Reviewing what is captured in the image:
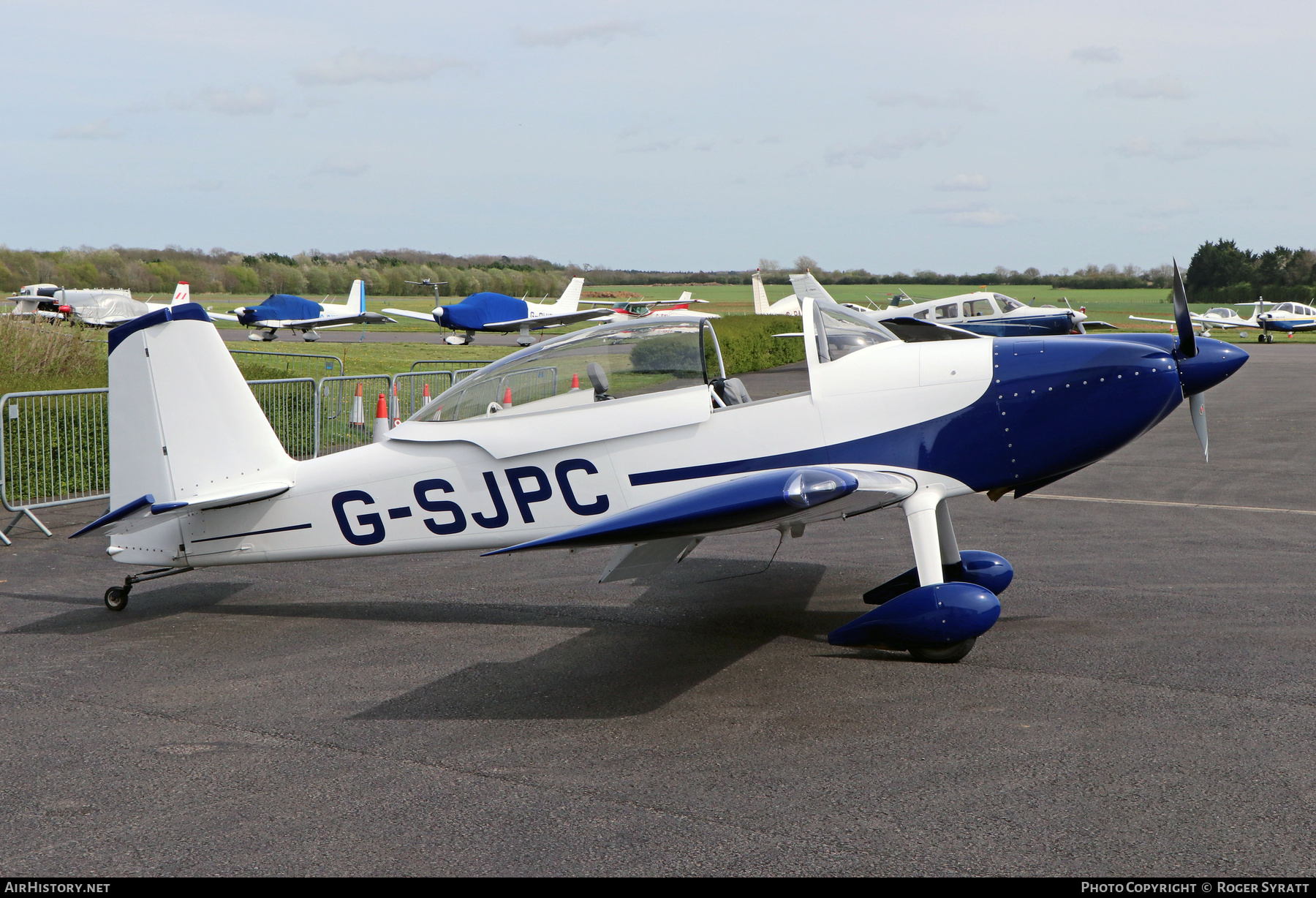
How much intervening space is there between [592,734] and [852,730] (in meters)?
1.11

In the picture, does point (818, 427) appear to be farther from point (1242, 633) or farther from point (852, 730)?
point (1242, 633)

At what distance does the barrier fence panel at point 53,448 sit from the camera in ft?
30.9

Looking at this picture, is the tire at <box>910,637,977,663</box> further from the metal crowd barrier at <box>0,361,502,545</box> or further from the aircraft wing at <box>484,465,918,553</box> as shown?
the metal crowd barrier at <box>0,361,502,545</box>

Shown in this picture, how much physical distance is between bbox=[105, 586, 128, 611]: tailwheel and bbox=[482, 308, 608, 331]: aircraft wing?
36.3m

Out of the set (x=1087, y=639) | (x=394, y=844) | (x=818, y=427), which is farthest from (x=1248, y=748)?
(x=394, y=844)

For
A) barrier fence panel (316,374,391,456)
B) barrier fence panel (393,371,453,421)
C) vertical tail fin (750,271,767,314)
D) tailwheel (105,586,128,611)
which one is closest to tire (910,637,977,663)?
tailwheel (105,586,128,611)

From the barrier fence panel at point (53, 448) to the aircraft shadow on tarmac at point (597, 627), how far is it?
11.5 ft

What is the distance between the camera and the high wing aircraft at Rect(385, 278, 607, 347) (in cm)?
4119

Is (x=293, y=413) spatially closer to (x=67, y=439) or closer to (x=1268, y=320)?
(x=67, y=439)

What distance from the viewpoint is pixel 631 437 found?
555 cm

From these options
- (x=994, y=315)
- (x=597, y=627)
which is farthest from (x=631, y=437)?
(x=994, y=315)

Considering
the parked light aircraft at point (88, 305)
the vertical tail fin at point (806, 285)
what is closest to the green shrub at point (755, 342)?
the vertical tail fin at point (806, 285)

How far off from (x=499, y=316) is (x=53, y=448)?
33.4m

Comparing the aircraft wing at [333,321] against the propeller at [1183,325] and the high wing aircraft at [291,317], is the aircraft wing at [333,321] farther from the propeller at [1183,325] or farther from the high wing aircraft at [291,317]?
the propeller at [1183,325]
